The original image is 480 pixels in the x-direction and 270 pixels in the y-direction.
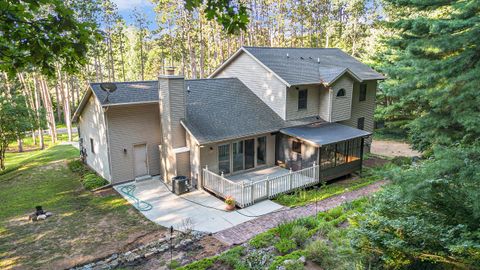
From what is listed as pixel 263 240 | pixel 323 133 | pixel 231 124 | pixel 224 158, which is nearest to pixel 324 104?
pixel 323 133

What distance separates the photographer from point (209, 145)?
1421 cm

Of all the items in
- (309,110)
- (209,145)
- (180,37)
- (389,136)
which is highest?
(180,37)

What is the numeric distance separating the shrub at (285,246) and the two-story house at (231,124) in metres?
4.47

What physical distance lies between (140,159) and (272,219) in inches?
306

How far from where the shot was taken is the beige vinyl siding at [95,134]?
15.0 m

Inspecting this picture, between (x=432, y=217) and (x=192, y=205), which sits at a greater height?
(x=432, y=217)

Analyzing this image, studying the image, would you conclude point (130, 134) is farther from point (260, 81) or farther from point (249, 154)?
point (260, 81)

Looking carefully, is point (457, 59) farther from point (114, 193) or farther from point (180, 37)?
point (180, 37)

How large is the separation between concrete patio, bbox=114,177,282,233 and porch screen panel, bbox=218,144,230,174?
163 cm

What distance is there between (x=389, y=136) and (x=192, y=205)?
20.6 meters

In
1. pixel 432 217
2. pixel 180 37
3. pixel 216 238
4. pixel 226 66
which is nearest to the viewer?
pixel 432 217

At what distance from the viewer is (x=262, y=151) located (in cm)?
1642

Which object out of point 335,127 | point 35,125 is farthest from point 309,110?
point 35,125

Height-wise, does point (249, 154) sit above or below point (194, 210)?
above
